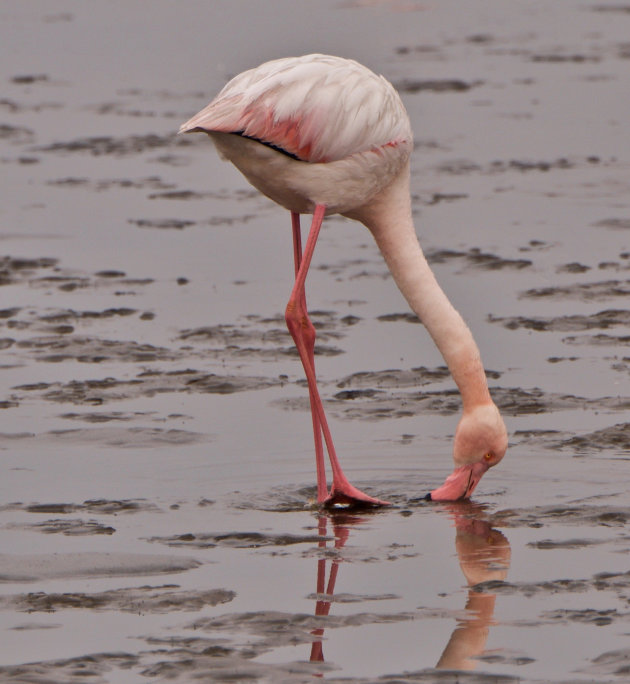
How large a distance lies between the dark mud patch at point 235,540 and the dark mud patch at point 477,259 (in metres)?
4.98

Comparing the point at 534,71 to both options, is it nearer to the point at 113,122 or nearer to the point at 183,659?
the point at 113,122

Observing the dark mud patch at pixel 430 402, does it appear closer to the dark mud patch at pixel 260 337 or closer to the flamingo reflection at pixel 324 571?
the dark mud patch at pixel 260 337

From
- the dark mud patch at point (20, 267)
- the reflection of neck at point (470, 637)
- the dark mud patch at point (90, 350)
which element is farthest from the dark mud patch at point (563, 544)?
the dark mud patch at point (20, 267)

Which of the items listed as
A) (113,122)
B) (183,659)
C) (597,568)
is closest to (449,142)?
(113,122)

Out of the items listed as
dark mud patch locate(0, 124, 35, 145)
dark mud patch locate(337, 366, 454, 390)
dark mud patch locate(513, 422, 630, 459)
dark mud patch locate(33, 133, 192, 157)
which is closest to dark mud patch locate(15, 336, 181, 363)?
dark mud patch locate(337, 366, 454, 390)

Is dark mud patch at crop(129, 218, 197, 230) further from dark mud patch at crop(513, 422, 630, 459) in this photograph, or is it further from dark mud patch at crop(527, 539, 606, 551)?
dark mud patch at crop(527, 539, 606, 551)

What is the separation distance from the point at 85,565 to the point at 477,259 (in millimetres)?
5895

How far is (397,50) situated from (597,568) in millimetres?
15555

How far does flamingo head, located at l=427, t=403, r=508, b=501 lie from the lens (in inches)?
293

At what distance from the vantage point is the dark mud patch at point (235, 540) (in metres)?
6.64

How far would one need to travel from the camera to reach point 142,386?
9094 mm

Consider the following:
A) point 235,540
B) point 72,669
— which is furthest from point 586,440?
point 72,669

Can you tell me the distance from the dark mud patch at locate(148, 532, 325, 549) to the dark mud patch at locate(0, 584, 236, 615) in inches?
24.1

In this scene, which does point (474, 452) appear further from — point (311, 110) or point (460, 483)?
point (311, 110)
